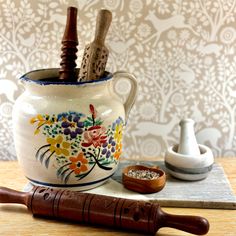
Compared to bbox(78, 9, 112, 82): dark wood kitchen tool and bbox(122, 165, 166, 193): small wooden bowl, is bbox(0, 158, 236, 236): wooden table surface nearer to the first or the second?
bbox(122, 165, 166, 193): small wooden bowl

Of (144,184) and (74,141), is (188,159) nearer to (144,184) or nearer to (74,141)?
(144,184)

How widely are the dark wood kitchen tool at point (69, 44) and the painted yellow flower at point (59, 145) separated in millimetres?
137

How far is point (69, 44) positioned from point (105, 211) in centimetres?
32

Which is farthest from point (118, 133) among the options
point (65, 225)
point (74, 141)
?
point (65, 225)

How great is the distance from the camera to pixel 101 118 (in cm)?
74

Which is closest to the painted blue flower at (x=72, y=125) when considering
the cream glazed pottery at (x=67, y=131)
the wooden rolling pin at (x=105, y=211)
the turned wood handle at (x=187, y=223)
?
the cream glazed pottery at (x=67, y=131)

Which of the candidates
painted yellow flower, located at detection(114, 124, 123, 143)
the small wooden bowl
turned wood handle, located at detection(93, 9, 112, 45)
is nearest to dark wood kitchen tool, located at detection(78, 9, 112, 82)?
turned wood handle, located at detection(93, 9, 112, 45)

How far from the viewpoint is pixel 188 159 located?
0.80m

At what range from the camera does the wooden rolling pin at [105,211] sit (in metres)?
A: 0.63

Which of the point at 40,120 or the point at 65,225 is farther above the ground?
the point at 40,120

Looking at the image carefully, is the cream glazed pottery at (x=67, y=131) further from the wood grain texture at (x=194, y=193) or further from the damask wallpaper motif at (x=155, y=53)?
the damask wallpaper motif at (x=155, y=53)

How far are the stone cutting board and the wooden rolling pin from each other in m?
0.10

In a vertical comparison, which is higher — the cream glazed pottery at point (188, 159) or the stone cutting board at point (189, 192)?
the cream glazed pottery at point (188, 159)

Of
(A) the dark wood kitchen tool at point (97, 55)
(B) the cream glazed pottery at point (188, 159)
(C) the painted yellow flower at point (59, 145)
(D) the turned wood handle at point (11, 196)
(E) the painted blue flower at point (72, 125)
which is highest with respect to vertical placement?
(A) the dark wood kitchen tool at point (97, 55)
